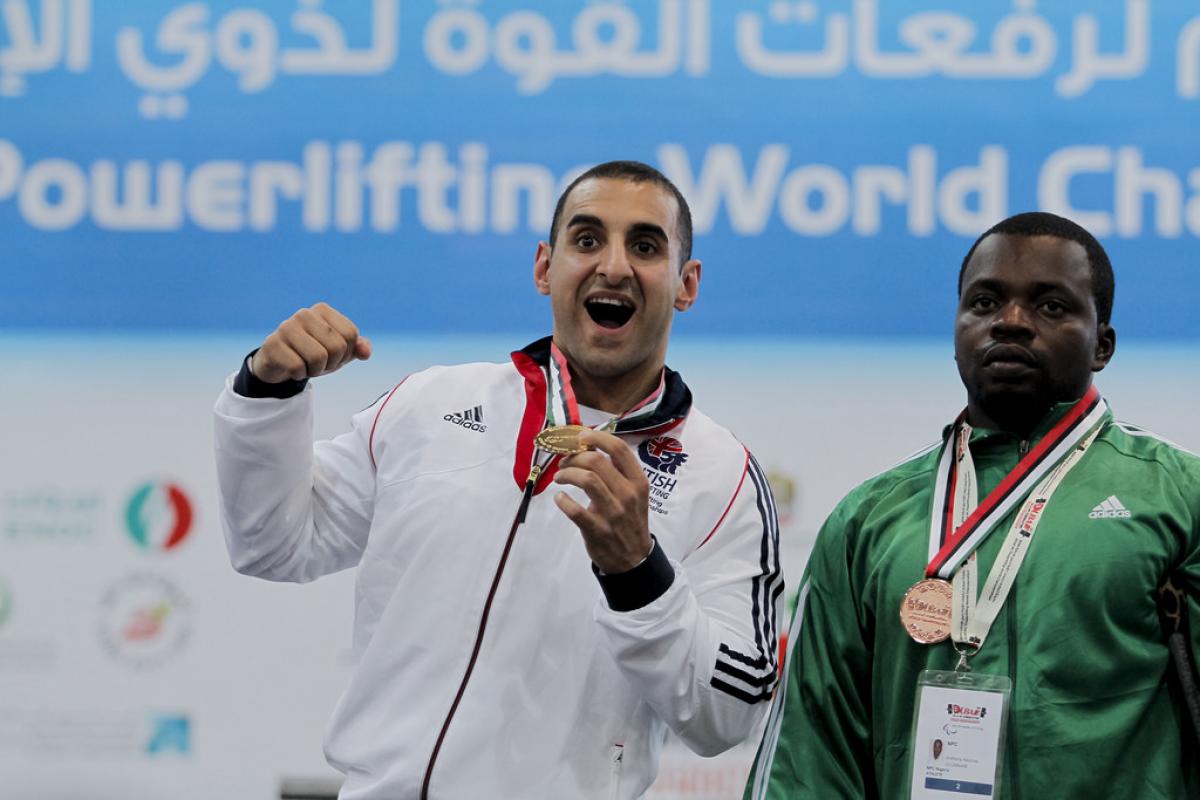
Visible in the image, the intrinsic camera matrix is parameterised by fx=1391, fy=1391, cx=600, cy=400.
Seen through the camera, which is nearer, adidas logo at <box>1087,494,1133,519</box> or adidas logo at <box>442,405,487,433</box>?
adidas logo at <box>1087,494,1133,519</box>

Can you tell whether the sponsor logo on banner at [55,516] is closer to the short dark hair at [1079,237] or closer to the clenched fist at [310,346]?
the clenched fist at [310,346]

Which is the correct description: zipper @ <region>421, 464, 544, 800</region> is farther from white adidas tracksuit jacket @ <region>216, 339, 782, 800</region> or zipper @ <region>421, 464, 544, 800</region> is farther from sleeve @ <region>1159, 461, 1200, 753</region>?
sleeve @ <region>1159, 461, 1200, 753</region>

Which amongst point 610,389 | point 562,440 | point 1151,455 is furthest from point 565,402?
point 1151,455

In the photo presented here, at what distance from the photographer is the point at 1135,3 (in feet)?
11.8

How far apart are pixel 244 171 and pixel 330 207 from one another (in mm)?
249

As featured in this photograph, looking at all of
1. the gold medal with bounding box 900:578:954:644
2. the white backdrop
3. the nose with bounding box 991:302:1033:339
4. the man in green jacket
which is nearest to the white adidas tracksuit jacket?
the man in green jacket

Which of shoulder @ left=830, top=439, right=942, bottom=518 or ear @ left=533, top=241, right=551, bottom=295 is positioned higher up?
ear @ left=533, top=241, right=551, bottom=295

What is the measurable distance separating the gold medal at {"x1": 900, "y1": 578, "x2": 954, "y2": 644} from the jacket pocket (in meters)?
0.46

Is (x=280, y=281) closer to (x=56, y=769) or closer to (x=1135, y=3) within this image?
(x=56, y=769)

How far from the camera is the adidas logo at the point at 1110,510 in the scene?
6.44ft

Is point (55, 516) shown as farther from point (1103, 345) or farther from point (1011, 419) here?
point (1103, 345)

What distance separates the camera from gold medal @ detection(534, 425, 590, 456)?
201 cm

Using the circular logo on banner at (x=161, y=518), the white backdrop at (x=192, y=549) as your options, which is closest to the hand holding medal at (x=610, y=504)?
the white backdrop at (x=192, y=549)

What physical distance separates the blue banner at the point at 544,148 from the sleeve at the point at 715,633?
1.40 metres
